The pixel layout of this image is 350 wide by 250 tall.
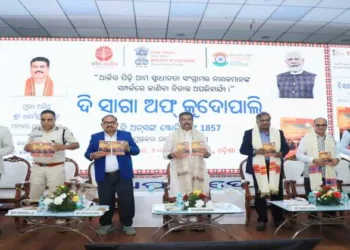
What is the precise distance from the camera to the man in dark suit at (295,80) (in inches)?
206

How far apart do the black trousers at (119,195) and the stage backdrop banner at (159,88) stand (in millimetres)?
1284

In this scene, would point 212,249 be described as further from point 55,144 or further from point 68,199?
point 55,144

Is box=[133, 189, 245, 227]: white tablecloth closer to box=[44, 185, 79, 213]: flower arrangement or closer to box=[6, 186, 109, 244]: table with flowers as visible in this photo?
box=[6, 186, 109, 244]: table with flowers

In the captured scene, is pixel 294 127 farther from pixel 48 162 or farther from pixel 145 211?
pixel 48 162

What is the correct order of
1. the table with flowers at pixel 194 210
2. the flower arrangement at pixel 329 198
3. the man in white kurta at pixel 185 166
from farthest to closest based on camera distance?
the man in white kurta at pixel 185 166 → the flower arrangement at pixel 329 198 → the table with flowers at pixel 194 210

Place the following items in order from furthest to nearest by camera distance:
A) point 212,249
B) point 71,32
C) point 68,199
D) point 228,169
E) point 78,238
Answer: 1. point 71,32
2. point 228,169
3. point 78,238
4. point 68,199
5. point 212,249

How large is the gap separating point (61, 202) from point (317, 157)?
2.81m

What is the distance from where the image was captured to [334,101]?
17.3 ft

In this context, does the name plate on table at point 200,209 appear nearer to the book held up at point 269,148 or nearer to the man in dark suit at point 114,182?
the man in dark suit at point 114,182

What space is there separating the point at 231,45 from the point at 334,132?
2.06 metres

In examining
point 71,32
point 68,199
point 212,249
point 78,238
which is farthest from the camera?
point 71,32

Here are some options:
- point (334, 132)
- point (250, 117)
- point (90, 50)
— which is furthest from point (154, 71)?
point (334, 132)

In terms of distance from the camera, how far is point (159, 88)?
200 inches

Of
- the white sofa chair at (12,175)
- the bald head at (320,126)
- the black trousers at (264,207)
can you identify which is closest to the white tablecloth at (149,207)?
the black trousers at (264,207)
